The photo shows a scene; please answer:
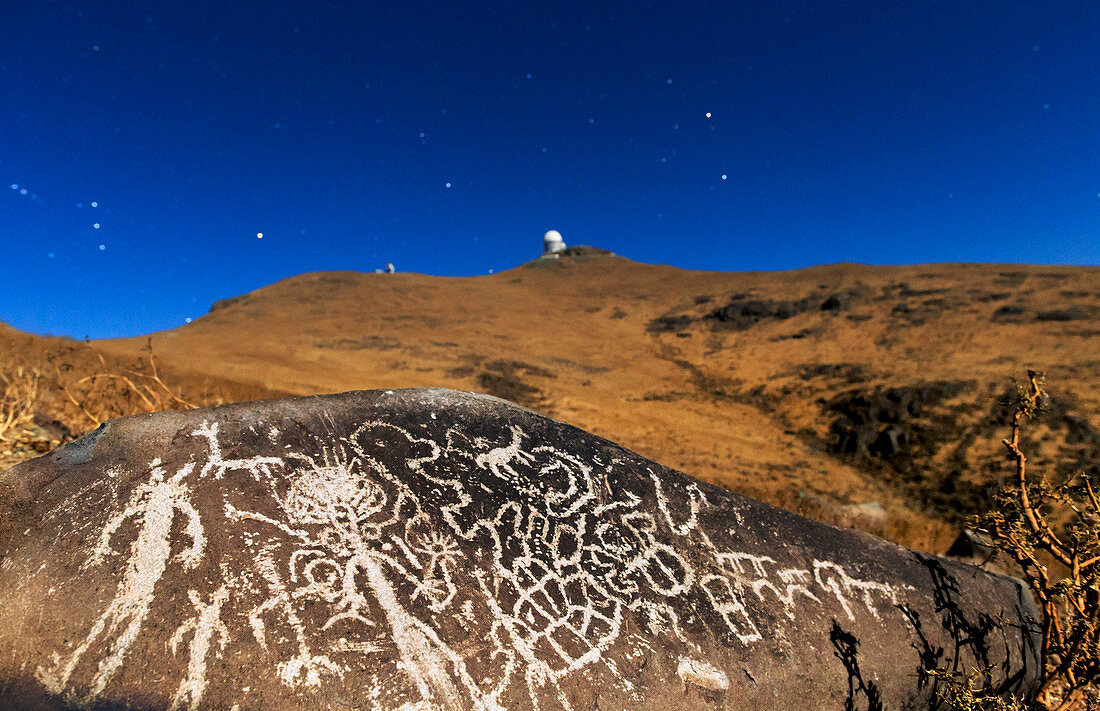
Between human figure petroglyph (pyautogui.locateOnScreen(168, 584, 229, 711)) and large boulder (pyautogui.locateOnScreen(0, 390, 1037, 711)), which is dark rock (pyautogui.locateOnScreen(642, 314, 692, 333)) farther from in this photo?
human figure petroglyph (pyautogui.locateOnScreen(168, 584, 229, 711))

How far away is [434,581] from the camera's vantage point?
1.75 metres

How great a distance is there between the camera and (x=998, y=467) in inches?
323

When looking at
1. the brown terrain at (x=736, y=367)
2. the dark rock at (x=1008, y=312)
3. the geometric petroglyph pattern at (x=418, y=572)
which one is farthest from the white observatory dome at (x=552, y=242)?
the geometric petroglyph pattern at (x=418, y=572)

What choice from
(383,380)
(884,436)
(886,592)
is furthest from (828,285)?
(886,592)

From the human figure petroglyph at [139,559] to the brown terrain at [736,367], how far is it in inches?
101

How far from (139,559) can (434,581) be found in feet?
2.97

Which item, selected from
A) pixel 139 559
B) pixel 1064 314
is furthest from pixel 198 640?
pixel 1064 314

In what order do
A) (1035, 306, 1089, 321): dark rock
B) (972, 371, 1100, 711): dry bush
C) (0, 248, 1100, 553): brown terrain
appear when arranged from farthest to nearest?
1. (1035, 306, 1089, 321): dark rock
2. (0, 248, 1100, 553): brown terrain
3. (972, 371, 1100, 711): dry bush

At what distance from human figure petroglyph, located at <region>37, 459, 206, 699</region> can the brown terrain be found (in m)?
2.56

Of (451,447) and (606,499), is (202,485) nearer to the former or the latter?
(451,447)

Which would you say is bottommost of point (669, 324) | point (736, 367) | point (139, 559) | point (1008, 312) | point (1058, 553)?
point (1058, 553)

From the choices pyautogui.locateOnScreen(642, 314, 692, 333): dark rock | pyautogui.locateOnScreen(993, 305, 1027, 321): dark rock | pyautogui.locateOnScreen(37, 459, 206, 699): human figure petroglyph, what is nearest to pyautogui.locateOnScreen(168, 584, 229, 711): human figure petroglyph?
pyautogui.locateOnScreen(37, 459, 206, 699): human figure petroglyph

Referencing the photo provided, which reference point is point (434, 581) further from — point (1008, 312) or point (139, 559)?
point (1008, 312)

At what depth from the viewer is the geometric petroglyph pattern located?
147 cm
